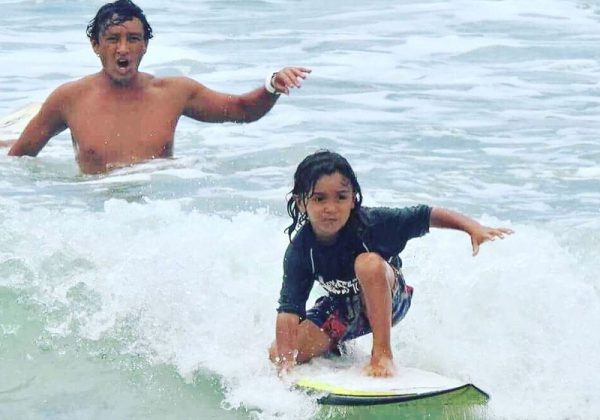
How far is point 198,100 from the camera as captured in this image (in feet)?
22.8

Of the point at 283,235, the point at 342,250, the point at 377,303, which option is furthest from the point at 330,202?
the point at 283,235

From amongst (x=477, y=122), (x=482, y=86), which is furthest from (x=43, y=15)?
(x=477, y=122)

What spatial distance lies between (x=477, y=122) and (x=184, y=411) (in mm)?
5073

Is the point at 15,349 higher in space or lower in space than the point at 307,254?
lower

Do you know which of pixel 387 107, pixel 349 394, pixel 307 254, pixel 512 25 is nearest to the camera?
pixel 349 394

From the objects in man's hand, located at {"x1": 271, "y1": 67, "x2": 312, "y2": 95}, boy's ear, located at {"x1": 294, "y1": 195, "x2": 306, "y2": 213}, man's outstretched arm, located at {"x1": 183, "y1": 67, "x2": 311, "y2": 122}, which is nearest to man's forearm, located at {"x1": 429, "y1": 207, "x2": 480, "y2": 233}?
boy's ear, located at {"x1": 294, "y1": 195, "x2": 306, "y2": 213}

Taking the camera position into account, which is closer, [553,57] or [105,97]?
[105,97]

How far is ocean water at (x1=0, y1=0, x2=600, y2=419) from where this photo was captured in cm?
439

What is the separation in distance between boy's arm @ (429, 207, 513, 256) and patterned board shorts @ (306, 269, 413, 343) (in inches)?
10.1

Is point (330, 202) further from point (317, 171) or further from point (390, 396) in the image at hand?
point (390, 396)

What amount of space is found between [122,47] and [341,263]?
2.72 meters

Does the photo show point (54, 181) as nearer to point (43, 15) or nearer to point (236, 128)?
point (236, 128)

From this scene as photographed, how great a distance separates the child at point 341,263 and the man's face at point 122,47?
100 inches

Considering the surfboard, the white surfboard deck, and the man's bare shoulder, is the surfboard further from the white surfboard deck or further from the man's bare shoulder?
the white surfboard deck
